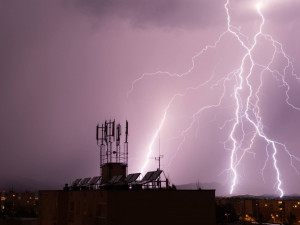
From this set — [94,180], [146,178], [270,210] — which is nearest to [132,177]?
[146,178]

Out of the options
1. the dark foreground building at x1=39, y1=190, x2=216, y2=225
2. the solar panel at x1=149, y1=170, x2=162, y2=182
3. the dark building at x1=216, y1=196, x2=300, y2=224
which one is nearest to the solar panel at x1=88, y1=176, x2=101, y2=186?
the dark foreground building at x1=39, y1=190, x2=216, y2=225

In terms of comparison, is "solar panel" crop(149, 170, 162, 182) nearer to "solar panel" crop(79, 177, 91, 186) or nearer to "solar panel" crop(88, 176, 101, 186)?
"solar panel" crop(88, 176, 101, 186)

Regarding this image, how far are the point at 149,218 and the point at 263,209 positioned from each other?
188ft

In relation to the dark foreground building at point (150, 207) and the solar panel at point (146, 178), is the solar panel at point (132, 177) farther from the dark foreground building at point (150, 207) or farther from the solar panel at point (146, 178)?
the dark foreground building at point (150, 207)

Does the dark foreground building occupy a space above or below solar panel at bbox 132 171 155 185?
below

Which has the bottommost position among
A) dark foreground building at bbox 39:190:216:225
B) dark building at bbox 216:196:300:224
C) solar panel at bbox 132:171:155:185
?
dark building at bbox 216:196:300:224

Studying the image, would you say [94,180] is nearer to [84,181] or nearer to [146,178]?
[84,181]

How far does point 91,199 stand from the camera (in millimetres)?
19078

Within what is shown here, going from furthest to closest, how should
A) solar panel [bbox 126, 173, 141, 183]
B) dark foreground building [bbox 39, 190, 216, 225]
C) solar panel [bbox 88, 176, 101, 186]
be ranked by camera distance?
solar panel [bbox 88, 176, 101, 186] < solar panel [bbox 126, 173, 141, 183] < dark foreground building [bbox 39, 190, 216, 225]

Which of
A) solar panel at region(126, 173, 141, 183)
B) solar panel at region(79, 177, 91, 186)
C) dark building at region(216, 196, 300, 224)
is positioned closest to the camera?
solar panel at region(126, 173, 141, 183)

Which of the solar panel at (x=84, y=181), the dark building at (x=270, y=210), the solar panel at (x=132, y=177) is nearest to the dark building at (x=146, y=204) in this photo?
the solar panel at (x=132, y=177)

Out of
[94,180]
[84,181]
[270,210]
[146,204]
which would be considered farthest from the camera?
[270,210]

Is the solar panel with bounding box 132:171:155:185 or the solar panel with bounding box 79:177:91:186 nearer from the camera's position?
the solar panel with bounding box 132:171:155:185

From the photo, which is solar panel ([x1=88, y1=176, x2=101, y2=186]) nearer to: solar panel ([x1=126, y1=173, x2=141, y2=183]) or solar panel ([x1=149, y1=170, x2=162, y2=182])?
solar panel ([x1=126, y1=173, x2=141, y2=183])
